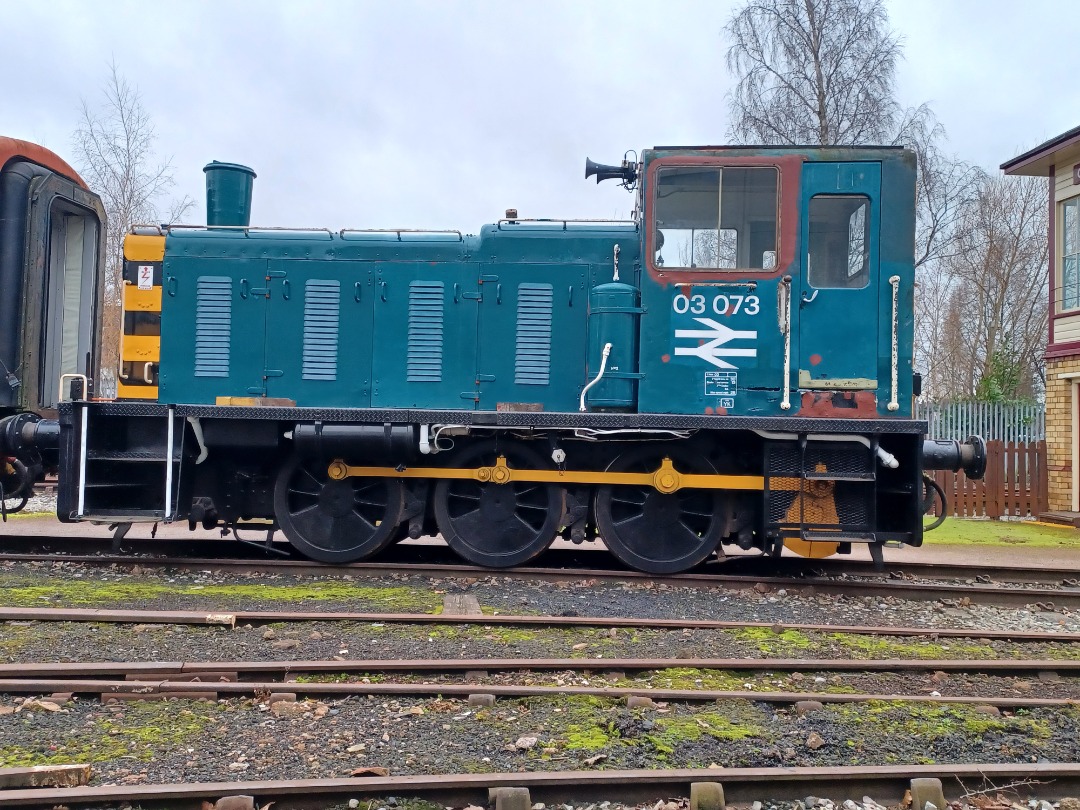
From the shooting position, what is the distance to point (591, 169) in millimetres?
7656

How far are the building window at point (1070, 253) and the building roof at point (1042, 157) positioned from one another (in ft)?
3.23

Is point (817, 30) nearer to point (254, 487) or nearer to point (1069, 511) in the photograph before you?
point (1069, 511)

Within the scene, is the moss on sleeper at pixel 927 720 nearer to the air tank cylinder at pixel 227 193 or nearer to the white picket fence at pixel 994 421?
the air tank cylinder at pixel 227 193

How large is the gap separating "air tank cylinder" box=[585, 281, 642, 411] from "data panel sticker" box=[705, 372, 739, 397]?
0.63m

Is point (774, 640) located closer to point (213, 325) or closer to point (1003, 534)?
point (213, 325)

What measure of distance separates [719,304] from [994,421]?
42.3 feet

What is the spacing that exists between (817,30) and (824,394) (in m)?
17.9

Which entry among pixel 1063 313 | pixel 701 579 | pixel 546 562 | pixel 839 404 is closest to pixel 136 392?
pixel 546 562

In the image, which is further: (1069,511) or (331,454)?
(1069,511)

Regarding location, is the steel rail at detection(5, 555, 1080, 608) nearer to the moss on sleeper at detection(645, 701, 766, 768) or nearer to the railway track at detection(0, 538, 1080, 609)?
the railway track at detection(0, 538, 1080, 609)

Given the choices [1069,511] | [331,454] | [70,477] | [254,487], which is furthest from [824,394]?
[1069,511]

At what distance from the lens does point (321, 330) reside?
25.9 feet

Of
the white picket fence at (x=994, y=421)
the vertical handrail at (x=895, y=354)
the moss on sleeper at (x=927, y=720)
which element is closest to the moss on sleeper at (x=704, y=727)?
the moss on sleeper at (x=927, y=720)

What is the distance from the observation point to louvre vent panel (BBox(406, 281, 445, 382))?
777 centimetres
